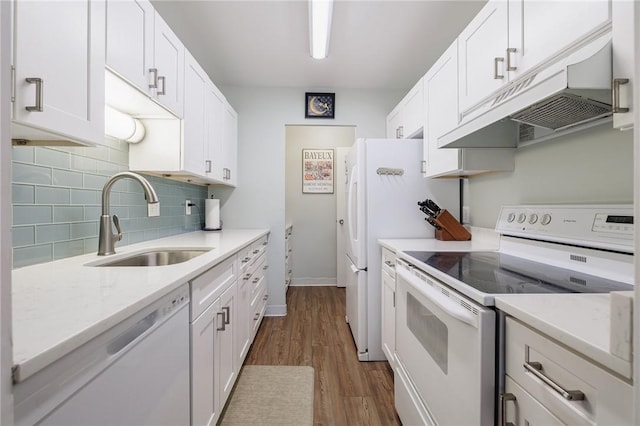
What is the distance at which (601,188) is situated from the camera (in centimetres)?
122

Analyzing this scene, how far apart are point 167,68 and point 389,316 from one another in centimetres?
202

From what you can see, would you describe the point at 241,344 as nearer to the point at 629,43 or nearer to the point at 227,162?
the point at 227,162

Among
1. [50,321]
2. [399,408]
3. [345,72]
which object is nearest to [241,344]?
[399,408]

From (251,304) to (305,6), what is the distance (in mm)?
2155

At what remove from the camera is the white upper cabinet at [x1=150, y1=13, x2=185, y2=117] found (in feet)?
4.99

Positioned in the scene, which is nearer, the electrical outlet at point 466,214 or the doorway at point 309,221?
the electrical outlet at point 466,214

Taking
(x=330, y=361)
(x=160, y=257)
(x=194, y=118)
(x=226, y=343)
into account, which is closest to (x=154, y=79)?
(x=194, y=118)

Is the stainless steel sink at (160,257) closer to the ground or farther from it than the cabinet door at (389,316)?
farther from it

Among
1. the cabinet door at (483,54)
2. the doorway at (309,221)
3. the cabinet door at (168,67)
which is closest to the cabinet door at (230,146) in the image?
the cabinet door at (168,67)

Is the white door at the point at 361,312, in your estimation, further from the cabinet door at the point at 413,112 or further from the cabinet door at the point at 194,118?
the cabinet door at the point at 194,118

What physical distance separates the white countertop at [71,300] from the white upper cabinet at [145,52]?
81 cm

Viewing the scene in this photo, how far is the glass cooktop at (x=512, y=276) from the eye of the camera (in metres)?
0.91

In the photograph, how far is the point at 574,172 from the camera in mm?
1340

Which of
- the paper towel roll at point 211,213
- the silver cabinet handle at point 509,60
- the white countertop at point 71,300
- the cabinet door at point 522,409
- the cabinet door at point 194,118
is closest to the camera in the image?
the white countertop at point 71,300
